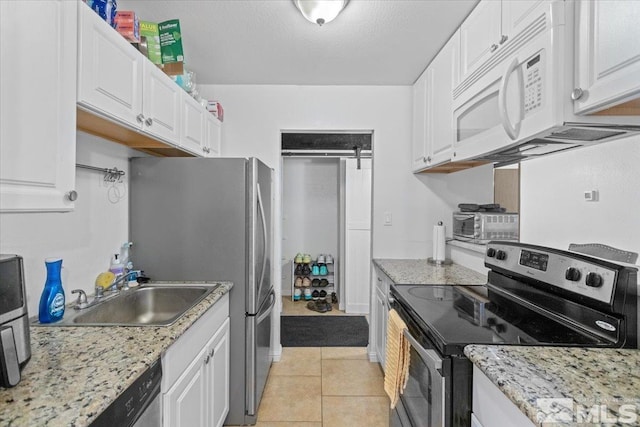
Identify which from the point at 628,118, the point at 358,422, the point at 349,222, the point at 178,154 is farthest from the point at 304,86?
the point at 358,422

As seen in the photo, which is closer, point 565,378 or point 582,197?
point 565,378

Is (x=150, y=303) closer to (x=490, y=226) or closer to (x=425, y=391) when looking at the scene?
(x=425, y=391)

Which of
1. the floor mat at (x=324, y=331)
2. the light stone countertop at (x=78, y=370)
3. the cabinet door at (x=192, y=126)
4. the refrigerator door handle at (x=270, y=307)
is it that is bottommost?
the floor mat at (x=324, y=331)

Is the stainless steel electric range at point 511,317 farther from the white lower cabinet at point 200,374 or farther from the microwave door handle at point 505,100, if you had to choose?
the white lower cabinet at point 200,374

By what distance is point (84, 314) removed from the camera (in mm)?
1383

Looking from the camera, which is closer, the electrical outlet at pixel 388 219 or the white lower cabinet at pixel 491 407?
the white lower cabinet at pixel 491 407

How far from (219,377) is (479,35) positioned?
89.1 inches

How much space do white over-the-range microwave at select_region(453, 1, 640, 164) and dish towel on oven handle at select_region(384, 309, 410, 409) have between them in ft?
3.03

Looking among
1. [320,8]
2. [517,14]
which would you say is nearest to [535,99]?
[517,14]

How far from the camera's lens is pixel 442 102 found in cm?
210

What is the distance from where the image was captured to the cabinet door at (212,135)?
2.41 meters

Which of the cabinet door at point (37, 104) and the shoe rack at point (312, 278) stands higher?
the cabinet door at point (37, 104)

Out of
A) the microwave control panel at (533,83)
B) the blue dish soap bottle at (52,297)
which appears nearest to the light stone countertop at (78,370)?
the blue dish soap bottle at (52,297)

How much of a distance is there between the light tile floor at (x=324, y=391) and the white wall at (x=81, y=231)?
1381 mm
